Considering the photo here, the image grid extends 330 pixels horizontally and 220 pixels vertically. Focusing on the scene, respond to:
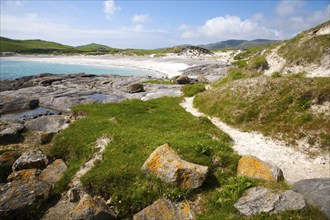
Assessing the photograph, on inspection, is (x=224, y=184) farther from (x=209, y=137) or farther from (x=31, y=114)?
(x=31, y=114)

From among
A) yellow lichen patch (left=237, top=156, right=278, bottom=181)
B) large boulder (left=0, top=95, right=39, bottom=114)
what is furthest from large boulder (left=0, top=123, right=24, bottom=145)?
yellow lichen patch (left=237, top=156, right=278, bottom=181)

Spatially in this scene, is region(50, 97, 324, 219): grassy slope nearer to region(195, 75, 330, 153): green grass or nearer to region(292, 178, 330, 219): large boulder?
region(292, 178, 330, 219): large boulder

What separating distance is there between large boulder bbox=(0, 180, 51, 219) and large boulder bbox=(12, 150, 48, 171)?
292cm

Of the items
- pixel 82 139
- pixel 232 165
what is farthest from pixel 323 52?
pixel 82 139

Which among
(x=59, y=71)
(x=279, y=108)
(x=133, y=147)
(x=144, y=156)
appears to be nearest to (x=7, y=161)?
(x=133, y=147)

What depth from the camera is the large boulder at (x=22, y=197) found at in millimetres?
13375

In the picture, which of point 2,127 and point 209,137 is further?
point 2,127

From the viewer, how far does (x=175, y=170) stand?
14.2 m

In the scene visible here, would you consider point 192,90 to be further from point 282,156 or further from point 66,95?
point 66,95

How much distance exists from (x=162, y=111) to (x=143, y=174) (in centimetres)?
1560

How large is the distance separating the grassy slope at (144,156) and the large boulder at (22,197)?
1359mm

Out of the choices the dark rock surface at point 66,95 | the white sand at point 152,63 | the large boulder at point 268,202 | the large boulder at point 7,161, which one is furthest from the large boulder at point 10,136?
the white sand at point 152,63

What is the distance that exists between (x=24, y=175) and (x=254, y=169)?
50.7 feet

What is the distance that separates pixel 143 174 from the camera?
15.2m
